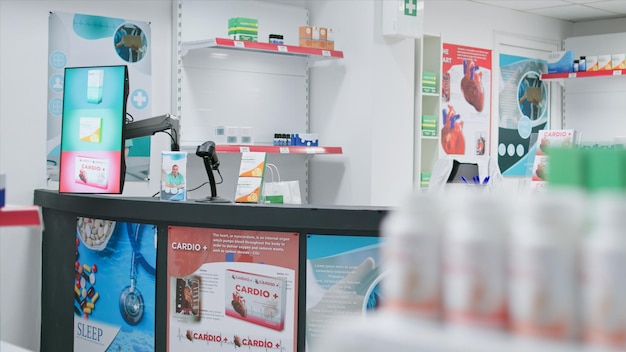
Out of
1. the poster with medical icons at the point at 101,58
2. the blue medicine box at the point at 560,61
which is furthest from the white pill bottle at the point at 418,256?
the blue medicine box at the point at 560,61

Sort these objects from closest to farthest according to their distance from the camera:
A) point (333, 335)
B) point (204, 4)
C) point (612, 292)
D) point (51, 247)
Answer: point (612, 292) → point (333, 335) → point (51, 247) → point (204, 4)

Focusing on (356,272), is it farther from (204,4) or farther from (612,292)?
(204,4)

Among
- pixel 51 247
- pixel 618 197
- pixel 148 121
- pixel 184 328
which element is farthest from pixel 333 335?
pixel 51 247

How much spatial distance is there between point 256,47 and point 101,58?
41.1 inches

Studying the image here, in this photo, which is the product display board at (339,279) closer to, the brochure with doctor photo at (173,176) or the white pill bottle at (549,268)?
the brochure with doctor photo at (173,176)

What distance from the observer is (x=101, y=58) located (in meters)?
5.22

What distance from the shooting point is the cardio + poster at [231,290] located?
3584 mm

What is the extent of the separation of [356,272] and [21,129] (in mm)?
2589

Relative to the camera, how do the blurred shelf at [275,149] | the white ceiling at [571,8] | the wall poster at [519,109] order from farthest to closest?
the wall poster at [519,109], the white ceiling at [571,8], the blurred shelf at [275,149]

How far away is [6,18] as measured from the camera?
4844mm

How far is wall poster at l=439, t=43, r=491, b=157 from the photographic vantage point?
707cm

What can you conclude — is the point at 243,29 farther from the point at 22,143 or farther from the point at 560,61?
the point at 560,61

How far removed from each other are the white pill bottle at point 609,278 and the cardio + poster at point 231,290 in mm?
2603

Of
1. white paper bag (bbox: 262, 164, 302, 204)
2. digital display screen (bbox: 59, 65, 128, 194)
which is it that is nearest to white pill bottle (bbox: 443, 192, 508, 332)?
digital display screen (bbox: 59, 65, 128, 194)
